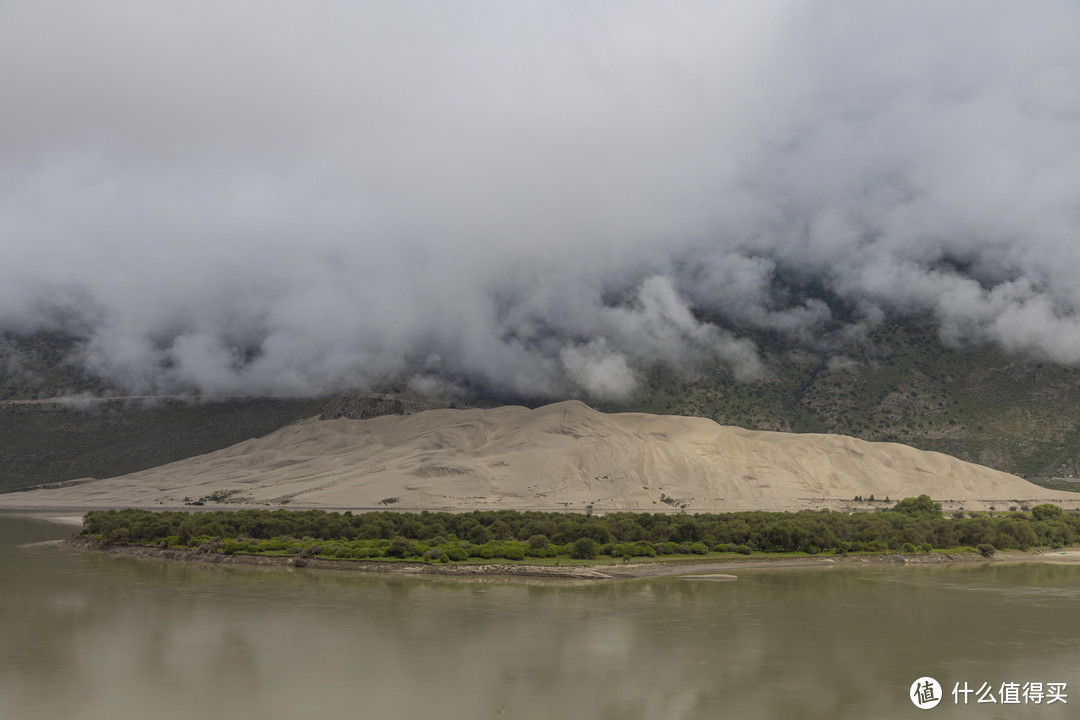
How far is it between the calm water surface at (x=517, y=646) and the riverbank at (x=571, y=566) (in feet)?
12.0

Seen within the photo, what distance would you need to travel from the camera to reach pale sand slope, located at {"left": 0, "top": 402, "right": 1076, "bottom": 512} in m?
154

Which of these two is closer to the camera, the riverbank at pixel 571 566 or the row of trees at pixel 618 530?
the riverbank at pixel 571 566

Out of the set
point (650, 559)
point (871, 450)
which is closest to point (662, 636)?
point (650, 559)

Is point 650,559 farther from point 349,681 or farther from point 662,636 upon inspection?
point 349,681

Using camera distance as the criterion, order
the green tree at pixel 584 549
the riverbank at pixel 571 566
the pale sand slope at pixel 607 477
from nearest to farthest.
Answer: the riverbank at pixel 571 566 < the green tree at pixel 584 549 < the pale sand slope at pixel 607 477

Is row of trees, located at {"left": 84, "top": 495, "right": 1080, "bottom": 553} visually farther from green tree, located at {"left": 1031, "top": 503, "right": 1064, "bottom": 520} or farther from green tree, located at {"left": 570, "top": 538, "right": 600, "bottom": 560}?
green tree, located at {"left": 1031, "top": 503, "right": 1064, "bottom": 520}

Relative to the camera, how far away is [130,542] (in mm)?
94125

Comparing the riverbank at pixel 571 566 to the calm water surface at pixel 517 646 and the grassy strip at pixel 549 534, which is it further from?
the calm water surface at pixel 517 646

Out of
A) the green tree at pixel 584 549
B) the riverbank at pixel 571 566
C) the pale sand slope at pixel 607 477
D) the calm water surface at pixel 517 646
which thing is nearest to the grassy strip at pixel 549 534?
the green tree at pixel 584 549

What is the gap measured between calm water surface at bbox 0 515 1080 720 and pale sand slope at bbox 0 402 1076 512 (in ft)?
254

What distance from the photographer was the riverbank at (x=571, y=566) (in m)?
73.8

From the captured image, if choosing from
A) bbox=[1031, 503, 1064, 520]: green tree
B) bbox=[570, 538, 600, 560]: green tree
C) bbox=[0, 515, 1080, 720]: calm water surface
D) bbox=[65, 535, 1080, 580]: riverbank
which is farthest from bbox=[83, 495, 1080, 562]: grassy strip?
bbox=[1031, 503, 1064, 520]: green tree

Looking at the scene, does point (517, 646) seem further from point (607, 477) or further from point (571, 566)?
point (607, 477)

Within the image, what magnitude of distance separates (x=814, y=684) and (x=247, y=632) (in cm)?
3170
